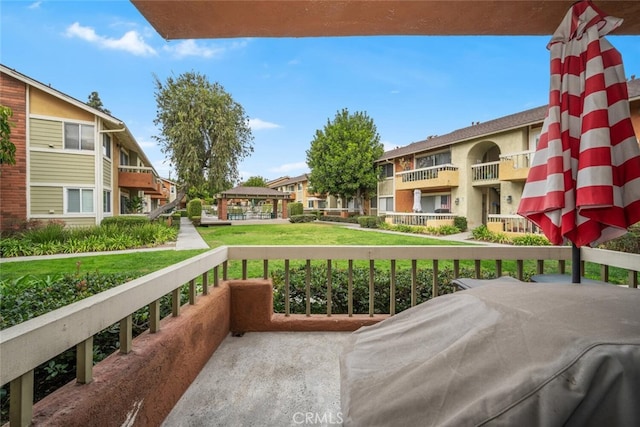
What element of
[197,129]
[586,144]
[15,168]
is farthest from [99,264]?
[197,129]

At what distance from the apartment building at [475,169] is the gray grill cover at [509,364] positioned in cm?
1198

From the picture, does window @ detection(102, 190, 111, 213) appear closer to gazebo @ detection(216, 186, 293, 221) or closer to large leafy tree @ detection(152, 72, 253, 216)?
large leafy tree @ detection(152, 72, 253, 216)

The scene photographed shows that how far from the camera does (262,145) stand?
19.6 meters

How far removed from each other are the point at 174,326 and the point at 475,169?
16.4 metres

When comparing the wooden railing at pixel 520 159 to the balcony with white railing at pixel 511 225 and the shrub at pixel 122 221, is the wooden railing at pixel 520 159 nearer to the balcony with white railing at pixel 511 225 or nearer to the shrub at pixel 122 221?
the balcony with white railing at pixel 511 225

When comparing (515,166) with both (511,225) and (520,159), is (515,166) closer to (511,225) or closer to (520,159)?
(520,159)

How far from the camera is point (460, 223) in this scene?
14961mm

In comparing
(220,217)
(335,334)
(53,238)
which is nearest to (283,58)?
(335,334)

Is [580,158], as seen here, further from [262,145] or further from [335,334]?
[262,145]

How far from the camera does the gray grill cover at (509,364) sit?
2.17ft

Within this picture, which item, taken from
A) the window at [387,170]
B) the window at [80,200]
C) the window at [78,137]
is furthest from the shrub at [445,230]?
the window at [78,137]

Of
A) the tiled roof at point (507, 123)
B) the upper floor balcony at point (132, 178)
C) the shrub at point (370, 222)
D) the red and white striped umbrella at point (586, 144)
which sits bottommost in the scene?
the shrub at point (370, 222)

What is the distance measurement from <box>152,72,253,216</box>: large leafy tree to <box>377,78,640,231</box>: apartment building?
10455 millimetres

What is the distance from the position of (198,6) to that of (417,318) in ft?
6.37
